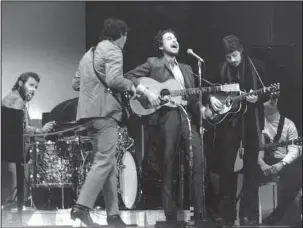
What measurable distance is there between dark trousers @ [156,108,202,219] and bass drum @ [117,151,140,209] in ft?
1.03

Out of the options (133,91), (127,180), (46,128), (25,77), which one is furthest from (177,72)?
(25,77)

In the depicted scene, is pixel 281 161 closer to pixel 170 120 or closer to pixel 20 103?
pixel 170 120

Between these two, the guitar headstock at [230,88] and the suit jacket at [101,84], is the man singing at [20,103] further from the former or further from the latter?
the guitar headstock at [230,88]

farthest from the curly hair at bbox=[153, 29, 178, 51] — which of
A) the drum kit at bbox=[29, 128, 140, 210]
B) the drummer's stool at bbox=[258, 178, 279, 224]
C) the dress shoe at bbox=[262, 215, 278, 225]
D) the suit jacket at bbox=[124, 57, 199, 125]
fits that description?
the dress shoe at bbox=[262, 215, 278, 225]

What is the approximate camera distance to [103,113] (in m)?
5.78

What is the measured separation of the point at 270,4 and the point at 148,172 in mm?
2467

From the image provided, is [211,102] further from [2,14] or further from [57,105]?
[2,14]

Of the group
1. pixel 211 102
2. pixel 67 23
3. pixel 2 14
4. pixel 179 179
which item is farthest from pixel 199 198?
pixel 2 14

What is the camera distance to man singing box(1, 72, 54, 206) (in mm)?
6219

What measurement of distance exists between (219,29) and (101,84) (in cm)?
183

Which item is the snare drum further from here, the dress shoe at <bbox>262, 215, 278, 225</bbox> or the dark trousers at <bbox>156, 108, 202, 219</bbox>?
the dress shoe at <bbox>262, 215, 278, 225</bbox>

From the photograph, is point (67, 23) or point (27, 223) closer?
point (27, 223)

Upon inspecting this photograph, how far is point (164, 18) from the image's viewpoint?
6.89 m

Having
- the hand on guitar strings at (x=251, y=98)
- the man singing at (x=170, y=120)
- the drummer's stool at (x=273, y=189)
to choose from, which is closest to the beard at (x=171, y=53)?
the man singing at (x=170, y=120)
